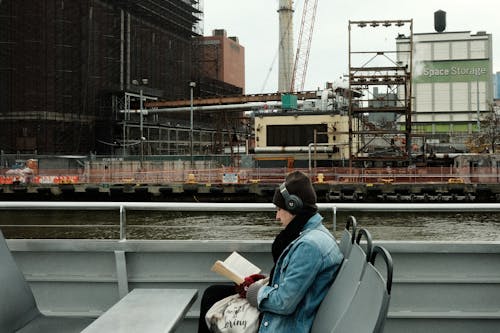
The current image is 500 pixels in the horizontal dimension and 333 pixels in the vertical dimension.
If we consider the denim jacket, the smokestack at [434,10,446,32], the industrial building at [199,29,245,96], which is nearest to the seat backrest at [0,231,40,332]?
the denim jacket

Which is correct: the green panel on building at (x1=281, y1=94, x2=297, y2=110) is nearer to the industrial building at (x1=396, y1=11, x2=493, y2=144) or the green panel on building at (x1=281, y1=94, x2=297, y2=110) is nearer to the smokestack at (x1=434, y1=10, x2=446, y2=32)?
the industrial building at (x1=396, y1=11, x2=493, y2=144)

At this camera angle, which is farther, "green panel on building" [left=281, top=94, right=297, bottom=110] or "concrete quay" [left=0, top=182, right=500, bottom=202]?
"green panel on building" [left=281, top=94, right=297, bottom=110]

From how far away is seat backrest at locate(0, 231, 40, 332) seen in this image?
3.77 metres

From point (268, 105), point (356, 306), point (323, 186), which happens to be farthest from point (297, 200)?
point (268, 105)

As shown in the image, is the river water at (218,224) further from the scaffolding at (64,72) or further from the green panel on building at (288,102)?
the green panel on building at (288,102)

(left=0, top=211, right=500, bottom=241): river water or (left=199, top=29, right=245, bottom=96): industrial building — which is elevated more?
(left=199, top=29, right=245, bottom=96): industrial building

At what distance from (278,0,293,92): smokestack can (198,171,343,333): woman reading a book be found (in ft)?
273

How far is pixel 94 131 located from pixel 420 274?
49.0 m

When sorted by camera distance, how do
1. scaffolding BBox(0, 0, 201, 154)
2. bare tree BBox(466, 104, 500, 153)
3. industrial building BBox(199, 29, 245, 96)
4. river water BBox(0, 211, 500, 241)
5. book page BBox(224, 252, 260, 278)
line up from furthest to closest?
1. industrial building BBox(199, 29, 245, 96)
2. bare tree BBox(466, 104, 500, 153)
3. scaffolding BBox(0, 0, 201, 154)
4. river water BBox(0, 211, 500, 241)
5. book page BBox(224, 252, 260, 278)

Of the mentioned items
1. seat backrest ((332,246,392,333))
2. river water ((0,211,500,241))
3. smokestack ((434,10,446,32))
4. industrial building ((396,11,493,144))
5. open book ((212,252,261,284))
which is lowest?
river water ((0,211,500,241))

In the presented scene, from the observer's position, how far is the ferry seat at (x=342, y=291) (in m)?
2.73

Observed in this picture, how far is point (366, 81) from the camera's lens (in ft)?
122

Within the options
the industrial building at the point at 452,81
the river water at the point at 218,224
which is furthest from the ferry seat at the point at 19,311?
the industrial building at the point at 452,81

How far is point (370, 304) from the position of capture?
7.60 feet
